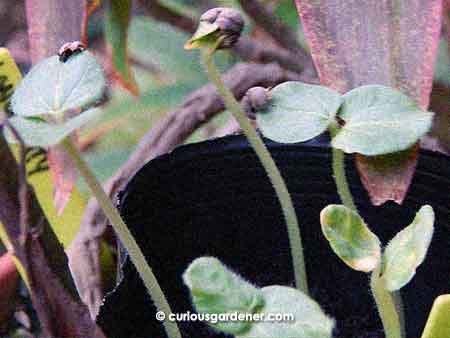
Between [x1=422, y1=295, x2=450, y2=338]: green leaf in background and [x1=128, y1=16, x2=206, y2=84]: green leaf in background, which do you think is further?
[x1=128, y1=16, x2=206, y2=84]: green leaf in background

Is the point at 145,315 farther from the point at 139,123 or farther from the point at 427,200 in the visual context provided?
the point at 139,123

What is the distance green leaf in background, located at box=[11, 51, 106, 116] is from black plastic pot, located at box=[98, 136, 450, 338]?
11cm

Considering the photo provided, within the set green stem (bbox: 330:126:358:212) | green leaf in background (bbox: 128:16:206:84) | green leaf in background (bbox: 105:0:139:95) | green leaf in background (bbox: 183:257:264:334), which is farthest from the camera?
green leaf in background (bbox: 128:16:206:84)

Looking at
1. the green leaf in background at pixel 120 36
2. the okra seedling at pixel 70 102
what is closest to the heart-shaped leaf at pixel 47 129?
the okra seedling at pixel 70 102

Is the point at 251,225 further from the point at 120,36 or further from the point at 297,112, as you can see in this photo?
the point at 120,36

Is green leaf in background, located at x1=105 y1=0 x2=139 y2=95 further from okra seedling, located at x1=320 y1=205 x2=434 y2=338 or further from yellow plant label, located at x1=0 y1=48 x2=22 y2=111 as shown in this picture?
okra seedling, located at x1=320 y1=205 x2=434 y2=338

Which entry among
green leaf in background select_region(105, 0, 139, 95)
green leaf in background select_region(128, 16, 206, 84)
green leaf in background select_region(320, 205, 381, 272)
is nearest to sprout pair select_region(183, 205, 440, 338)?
green leaf in background select_region(320, 205, 381, 272)

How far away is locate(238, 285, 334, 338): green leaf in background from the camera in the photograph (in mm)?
252

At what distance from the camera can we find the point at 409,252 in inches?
11.0

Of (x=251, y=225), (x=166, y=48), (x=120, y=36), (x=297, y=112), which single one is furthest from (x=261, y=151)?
(x=166, y=48)

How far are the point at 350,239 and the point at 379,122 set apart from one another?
0.26 ft

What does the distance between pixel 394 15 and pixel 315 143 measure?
9 cm

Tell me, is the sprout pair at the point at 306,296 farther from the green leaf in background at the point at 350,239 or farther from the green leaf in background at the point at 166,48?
the green leaf in background at the point at 166,48

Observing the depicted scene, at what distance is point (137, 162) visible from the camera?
559mm
